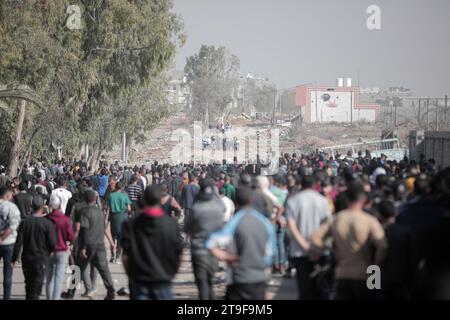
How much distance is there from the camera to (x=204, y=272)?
1054 cm

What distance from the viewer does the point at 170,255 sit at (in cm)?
824

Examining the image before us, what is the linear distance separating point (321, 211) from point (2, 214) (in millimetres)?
5082

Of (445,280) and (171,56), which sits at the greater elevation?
(171,56)

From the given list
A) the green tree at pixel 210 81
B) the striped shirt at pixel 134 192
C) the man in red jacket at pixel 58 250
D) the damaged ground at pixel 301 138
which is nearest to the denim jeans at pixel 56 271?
the man in red jacket at pixel 58 250

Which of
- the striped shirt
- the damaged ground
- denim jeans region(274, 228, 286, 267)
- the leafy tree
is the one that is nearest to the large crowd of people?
denim jeans region(274, 228, 286, 267)

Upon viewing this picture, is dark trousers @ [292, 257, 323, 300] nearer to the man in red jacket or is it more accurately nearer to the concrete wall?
the man in red jacket

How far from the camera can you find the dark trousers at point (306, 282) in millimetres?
9305

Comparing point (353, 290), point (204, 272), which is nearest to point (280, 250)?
point (204, 272)

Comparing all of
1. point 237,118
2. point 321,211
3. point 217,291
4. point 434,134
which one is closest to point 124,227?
point 321,211

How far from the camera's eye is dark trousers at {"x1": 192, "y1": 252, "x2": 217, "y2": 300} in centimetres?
1054

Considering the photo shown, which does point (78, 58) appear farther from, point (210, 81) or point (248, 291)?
point (210, 81)

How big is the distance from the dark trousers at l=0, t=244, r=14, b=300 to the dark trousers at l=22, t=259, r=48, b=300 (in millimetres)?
728

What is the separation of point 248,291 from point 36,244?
406cm

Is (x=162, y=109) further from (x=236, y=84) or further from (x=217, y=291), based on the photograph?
(x=236, y=84)
